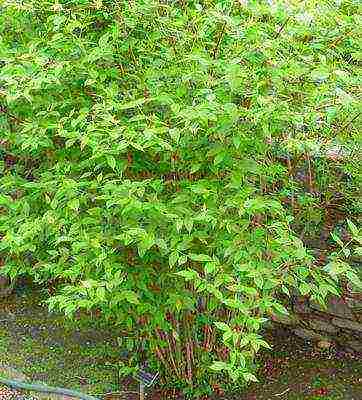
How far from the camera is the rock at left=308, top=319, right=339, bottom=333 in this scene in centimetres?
352

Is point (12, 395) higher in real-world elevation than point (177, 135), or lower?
lower

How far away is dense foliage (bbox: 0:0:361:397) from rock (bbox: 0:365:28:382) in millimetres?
896

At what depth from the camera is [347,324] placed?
11.4ft

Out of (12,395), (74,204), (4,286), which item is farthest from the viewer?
(4,286)

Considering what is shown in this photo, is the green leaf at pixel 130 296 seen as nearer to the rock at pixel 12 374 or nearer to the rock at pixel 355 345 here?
the rock at pixel 12 374

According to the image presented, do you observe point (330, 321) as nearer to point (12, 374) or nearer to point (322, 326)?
point (322, 326)

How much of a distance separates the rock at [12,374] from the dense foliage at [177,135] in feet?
2.94

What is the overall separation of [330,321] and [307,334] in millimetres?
162

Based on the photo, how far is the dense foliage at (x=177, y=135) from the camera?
227 centimetres

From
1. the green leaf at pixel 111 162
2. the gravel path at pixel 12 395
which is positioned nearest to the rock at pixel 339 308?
the gravel path at pixel 12 395

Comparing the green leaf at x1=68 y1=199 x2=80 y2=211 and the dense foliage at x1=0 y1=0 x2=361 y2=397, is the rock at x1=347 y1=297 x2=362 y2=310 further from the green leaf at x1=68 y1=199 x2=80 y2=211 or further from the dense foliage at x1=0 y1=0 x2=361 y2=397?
the green leaf at x1=68 y1=199 x2=80 y2=211

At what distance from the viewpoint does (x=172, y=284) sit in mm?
2816

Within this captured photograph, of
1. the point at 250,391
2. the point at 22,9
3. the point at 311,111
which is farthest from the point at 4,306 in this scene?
the point at 311,111

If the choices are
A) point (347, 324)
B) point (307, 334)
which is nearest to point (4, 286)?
point (307, 334)
